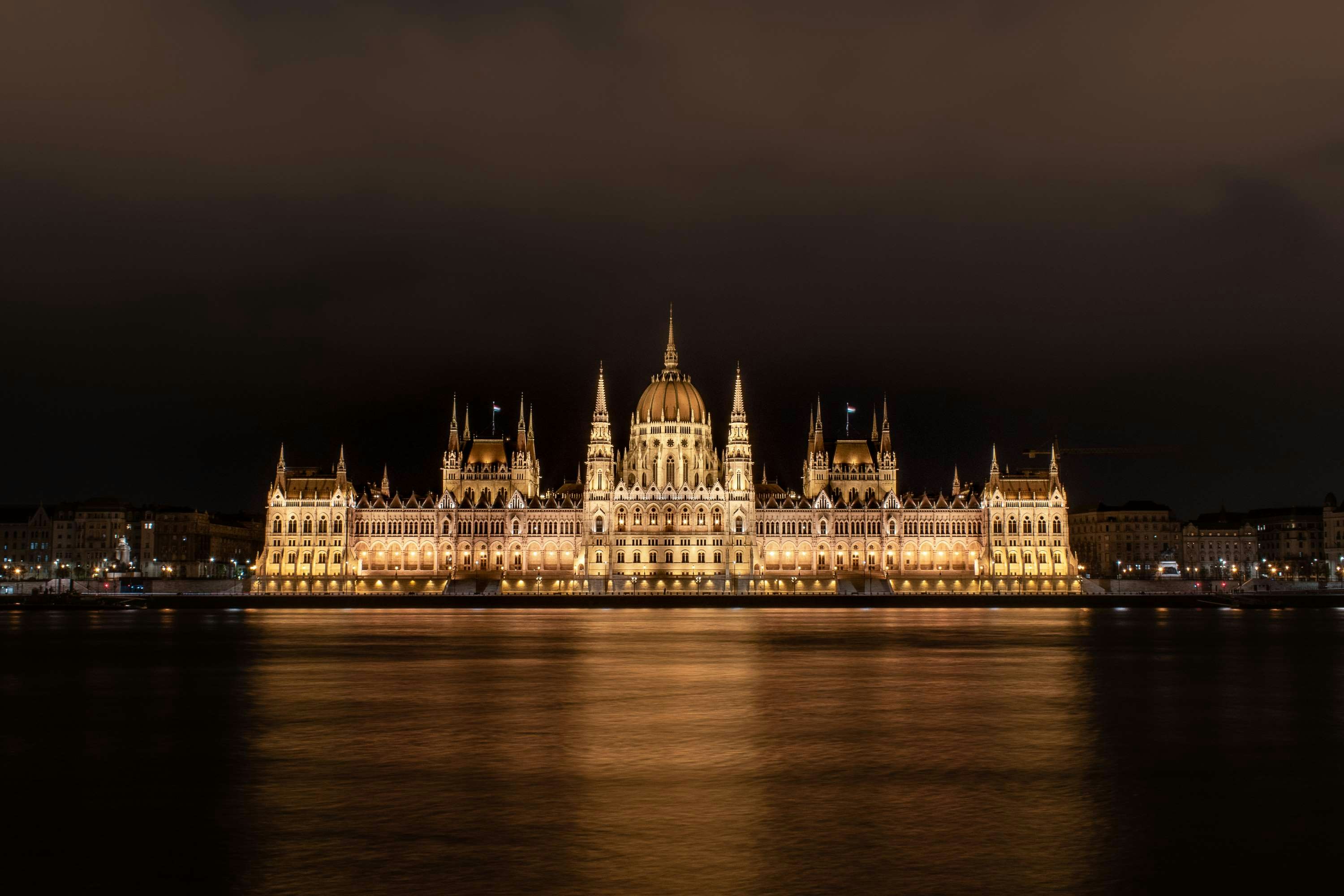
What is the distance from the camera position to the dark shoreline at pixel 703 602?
114125 millimetres

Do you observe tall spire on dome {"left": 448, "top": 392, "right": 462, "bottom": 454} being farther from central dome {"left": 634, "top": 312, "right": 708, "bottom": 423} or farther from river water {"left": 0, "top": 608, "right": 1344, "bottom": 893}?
river water {"left": 0, "top": 608, "right": 1344, "bottom": 893}

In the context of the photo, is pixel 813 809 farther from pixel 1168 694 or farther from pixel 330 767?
pixel 1168 694

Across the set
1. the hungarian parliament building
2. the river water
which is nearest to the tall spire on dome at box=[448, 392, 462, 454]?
the hungarian parliament building

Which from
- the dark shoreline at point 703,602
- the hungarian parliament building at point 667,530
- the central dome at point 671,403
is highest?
the central dome at point 671,403

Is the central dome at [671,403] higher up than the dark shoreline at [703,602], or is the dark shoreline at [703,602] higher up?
the central dome at [671,403]

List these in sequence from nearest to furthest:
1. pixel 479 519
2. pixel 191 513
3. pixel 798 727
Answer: pixel 798 727 → pixel 479 519 → pixel 191 513

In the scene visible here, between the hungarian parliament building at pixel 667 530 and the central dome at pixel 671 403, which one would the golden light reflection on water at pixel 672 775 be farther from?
the central dome at pixel 671 403

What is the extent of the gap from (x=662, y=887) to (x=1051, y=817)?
7.45m

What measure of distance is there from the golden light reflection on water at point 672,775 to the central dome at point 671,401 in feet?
341

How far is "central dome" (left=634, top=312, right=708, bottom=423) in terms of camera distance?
15562cm

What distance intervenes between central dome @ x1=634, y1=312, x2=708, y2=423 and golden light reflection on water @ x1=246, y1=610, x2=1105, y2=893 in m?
104

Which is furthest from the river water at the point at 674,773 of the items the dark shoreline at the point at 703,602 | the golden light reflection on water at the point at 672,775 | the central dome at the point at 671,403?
the central dome at the point at 671,403

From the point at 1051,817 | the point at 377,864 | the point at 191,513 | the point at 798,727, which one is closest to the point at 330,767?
the point at 377,864

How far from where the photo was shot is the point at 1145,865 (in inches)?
720
